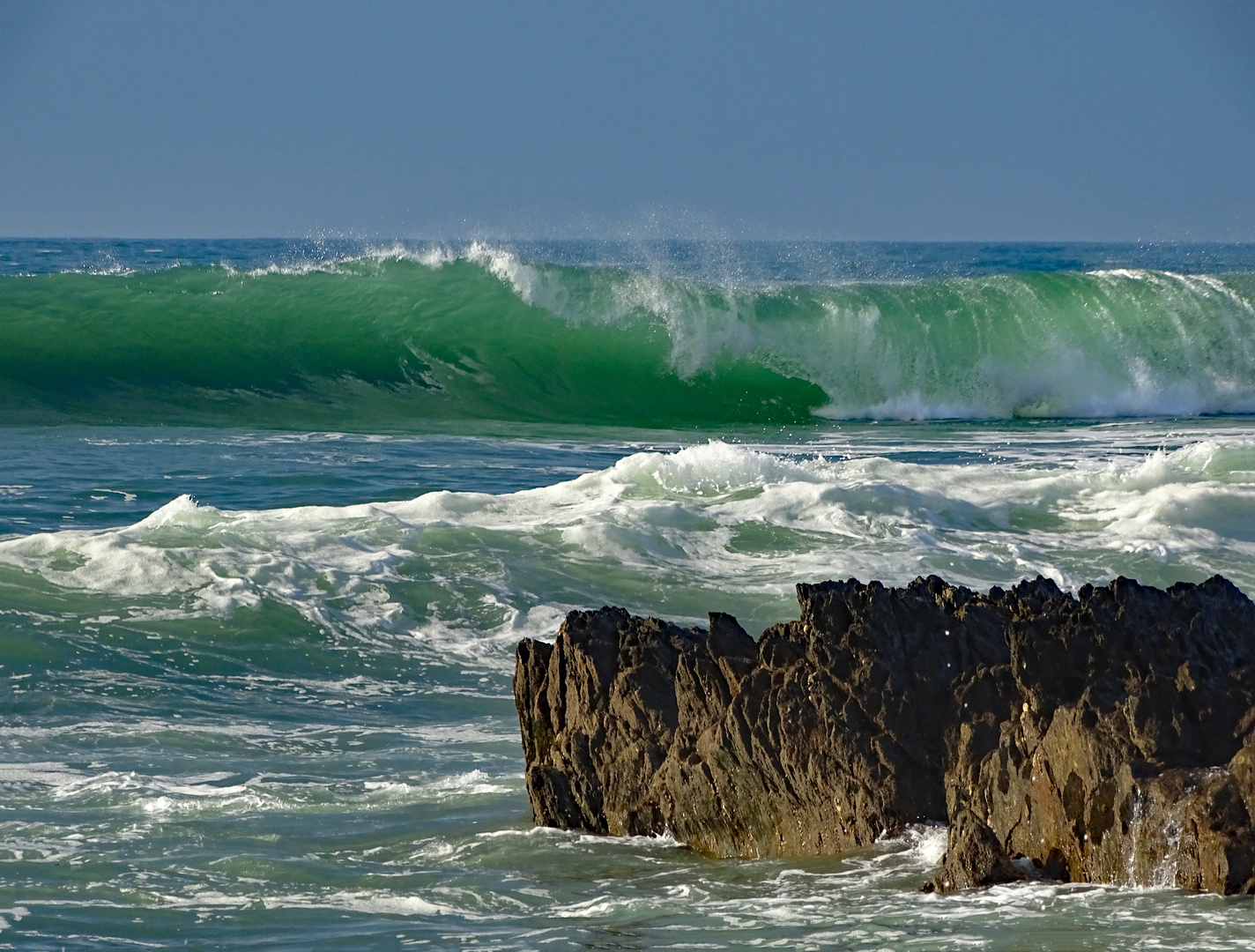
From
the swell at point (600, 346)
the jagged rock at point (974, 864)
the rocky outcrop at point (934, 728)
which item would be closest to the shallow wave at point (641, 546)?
the rocky outcrop at point (934, 728)

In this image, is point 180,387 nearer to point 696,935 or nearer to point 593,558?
point 593,558

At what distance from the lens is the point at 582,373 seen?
25.4m

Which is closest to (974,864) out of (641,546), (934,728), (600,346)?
(934,728)

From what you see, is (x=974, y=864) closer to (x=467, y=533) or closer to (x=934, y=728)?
(x=934, y=728)

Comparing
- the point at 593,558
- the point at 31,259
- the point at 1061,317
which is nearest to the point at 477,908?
the point at 593,558

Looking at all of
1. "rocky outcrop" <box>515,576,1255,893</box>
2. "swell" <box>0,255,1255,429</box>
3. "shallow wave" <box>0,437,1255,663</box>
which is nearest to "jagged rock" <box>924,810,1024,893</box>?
"rocky outcrop" <box>515,576,1255,893</box>

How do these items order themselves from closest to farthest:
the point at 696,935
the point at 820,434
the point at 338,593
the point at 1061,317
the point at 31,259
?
1. the point at 696,935
2. the point at 338,593
3. the point at 820,434
4. the point at 1061,317
5. the point at 31,259

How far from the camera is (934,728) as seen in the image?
4531 mm

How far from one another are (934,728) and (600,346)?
864 inches

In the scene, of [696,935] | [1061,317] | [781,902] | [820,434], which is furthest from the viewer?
[1061,317]

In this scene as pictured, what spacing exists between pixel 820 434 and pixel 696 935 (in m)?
18.2

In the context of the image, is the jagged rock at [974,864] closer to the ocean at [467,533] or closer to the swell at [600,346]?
the ocean at [467,533]

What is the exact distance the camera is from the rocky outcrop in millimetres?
3893

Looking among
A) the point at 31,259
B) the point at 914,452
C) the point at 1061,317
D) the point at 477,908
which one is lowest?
the point at 477,908
